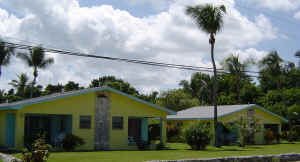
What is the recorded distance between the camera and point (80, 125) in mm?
24719

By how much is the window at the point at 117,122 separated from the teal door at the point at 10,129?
6248mm

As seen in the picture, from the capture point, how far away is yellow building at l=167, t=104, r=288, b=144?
1330 inches

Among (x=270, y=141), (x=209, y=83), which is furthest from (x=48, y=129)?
(x=209, y=83)

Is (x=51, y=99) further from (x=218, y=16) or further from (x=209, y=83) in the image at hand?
(x=209, y=83)

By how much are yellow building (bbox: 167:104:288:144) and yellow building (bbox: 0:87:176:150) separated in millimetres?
7344

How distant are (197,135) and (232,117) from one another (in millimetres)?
10233

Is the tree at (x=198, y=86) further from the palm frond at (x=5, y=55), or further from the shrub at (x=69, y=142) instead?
the shrub at (x=69, y=142)

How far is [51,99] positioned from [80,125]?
288 centimetres

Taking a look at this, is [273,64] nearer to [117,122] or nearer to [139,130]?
[139,130]

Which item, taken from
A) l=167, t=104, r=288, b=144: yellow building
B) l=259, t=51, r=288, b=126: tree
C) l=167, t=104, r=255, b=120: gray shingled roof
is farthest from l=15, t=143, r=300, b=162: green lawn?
l=259, t=51, r=288, b=126: tree

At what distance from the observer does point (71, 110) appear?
24.1 metres

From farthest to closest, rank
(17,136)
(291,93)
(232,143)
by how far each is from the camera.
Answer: (291,93), (232,143), (17,136)

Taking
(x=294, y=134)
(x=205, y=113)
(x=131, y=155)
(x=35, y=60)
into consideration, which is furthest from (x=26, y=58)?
(x=294, y=134)

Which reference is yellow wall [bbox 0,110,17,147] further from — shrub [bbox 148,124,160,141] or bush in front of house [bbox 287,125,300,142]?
bush in front of house [bbox 287,125,300,142]
